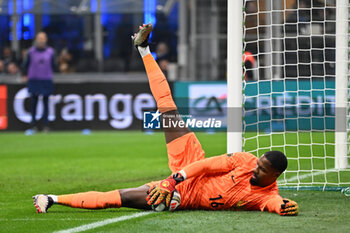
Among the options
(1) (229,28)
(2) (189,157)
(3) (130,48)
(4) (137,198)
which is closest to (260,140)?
(1) (229,28)

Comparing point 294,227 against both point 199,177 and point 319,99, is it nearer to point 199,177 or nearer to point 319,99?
point 199,177

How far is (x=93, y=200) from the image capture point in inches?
235

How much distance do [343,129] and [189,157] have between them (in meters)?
3.08

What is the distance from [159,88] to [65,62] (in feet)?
48.7

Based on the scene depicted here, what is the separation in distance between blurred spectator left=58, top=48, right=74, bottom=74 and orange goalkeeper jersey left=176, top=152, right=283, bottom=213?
15.8 metres

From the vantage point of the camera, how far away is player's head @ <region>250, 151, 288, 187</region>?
18.6 ft

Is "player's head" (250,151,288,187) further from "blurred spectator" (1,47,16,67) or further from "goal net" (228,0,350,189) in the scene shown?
"blurred spectator" (1,47,16,67)

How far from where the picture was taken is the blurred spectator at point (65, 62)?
21.5 metres

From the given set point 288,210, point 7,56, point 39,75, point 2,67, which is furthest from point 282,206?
point 7,56

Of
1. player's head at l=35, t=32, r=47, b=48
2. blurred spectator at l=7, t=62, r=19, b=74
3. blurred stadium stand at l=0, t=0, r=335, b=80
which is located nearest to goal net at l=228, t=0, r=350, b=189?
player's head at l=35, t=32, r=47, b=48

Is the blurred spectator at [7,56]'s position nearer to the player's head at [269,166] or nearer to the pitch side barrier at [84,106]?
the pitch side barrier at [84,106]

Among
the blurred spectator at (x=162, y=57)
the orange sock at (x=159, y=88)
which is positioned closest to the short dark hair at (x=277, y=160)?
the orange sock at (x=159, y=88)

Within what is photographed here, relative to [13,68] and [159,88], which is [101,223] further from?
[13,68]

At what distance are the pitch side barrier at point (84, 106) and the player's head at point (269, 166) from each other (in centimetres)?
1151
